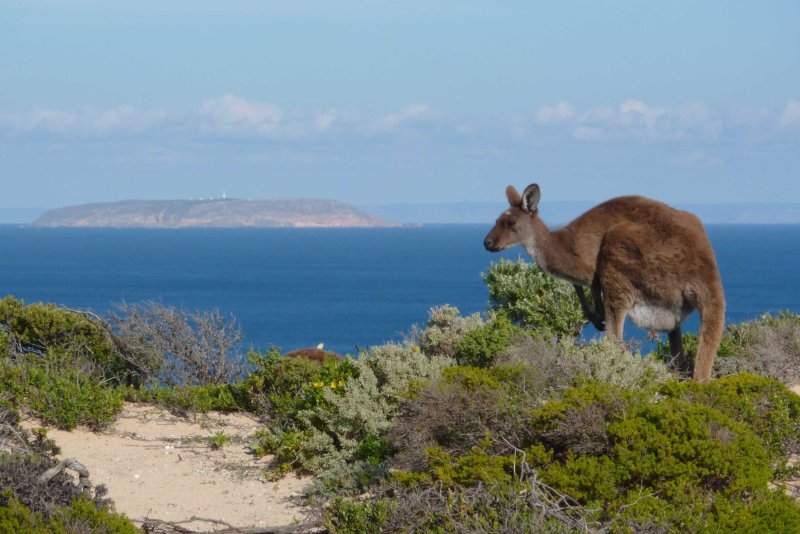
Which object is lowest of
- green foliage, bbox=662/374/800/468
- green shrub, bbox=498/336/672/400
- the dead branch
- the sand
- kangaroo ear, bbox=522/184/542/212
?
the sand

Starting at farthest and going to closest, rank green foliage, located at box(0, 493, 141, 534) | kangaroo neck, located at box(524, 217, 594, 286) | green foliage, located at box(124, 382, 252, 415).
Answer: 1. green foliage, located at box(124, 382, 252, 415)
2. kangaroo neck, located at box(524, 217, 594, 286)
3. green foliage, located at box(0, 493, 141, 534)

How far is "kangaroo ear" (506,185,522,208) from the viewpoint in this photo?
38.5 ft

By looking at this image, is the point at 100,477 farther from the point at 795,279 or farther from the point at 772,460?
the point at 795,279

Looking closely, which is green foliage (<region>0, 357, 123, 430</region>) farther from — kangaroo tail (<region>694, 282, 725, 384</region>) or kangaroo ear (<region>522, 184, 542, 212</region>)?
kangaroo tail (<region>694, 282, 725, 384</region>)

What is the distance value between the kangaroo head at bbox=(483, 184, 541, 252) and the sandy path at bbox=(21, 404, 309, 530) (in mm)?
3374

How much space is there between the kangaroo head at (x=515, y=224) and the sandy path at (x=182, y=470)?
3.37m

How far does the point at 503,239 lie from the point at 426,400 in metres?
3.50

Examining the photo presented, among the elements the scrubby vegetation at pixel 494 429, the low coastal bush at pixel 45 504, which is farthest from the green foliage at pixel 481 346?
the low coastal bush at pixel 45 504

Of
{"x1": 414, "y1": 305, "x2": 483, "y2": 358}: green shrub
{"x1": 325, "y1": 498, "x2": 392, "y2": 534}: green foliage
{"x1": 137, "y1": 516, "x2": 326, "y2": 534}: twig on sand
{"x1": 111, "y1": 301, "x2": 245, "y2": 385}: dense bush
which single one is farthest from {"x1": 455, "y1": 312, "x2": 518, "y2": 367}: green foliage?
{"x1": 111, "y1": 301, "x2": 245, "y2": 385}: dense bush

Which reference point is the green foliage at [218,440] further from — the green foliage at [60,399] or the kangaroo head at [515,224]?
the kangaroo head at [515,224]

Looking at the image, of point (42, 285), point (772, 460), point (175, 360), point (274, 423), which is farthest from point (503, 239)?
point (42, 285)

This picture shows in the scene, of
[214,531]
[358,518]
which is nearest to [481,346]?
[214,531]

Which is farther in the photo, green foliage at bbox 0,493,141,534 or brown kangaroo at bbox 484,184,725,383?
brown kangaroo at bbox 484,184,725,383

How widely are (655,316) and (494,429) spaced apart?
3536 millimetres
